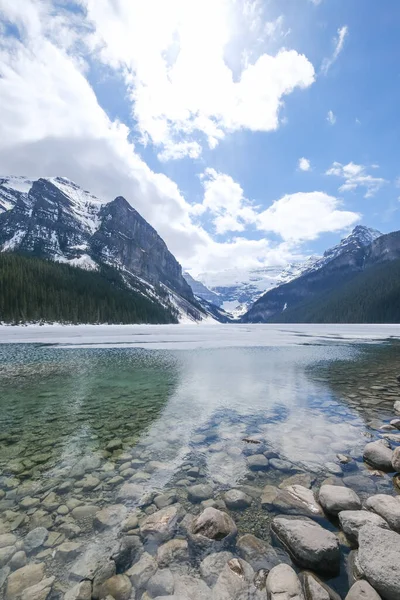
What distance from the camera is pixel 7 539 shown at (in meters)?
5.31

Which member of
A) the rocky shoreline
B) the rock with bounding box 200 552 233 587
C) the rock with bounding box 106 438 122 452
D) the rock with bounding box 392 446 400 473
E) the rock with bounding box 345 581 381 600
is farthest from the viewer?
the rock with bounding box 106 438 122 452

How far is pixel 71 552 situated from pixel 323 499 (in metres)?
5.05

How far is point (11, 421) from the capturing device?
12.3 m

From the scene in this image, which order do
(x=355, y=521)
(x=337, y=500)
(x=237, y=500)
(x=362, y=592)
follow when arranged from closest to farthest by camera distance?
(x=362, y=592)
(x=355, y=521)
(x=337, y=500)
(x=237, y=500)

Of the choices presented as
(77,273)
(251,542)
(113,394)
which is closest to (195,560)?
(251,542)

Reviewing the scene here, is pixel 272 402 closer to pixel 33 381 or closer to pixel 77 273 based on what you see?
pixel 33 381

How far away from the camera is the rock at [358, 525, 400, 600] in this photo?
13.2 ft

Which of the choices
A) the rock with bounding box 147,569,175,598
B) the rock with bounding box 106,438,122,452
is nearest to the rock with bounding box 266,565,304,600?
the rock with bounding box 147,569,175,598

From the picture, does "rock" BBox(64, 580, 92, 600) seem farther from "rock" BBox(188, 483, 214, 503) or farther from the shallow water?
"rock" BBox(188, 483, 214, 503)

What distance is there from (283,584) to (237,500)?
97.9 inches

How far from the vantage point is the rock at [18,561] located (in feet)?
15.4

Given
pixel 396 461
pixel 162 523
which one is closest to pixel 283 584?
pixel 162 523

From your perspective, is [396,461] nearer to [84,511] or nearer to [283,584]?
[283,584]

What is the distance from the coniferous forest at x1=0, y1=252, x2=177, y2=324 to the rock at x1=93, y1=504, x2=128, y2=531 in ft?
367
